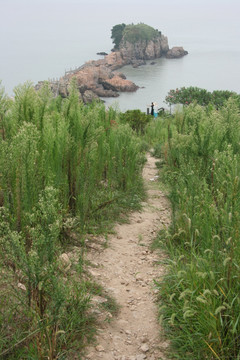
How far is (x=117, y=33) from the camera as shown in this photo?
86.9 meters

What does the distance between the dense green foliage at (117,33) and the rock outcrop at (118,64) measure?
3466mm

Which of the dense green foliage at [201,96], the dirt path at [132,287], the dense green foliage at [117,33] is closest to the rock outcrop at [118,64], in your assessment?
the dense green foliage at [117,33]

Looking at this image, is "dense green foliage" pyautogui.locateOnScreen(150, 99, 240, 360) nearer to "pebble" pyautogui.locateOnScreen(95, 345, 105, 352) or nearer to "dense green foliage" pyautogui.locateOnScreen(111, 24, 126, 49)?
"pebble" pyautogui.locateOnScreen(95, 345, 105, 352)

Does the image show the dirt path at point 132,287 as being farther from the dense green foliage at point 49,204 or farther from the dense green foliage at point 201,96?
the dense green foliage at point 201,96

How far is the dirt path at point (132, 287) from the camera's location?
2.36 metres

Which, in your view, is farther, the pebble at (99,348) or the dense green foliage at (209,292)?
the pebble at (99,348)

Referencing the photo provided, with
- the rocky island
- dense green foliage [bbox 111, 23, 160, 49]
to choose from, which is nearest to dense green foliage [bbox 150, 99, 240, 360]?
the rocky island

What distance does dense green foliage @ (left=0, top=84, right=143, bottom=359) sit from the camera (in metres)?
2.08

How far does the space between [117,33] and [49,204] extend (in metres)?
90.6

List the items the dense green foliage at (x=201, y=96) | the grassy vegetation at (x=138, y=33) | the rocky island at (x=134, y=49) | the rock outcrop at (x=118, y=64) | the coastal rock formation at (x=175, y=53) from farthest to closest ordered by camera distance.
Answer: the coastal rock formation at (x=175, y=53), the grassy vegetation at (x=138, y=33), the rocky island at (x=134, y=49), the rock outcrop at (x=118, y=64), the dense green foliage at (x=201, y=96)

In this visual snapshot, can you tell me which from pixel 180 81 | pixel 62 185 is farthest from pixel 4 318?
pixel 180 81

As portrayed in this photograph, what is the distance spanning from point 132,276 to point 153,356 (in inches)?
37.2

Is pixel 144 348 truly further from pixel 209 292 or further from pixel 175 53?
pixel 175 53

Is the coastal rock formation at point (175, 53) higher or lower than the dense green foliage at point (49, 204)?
higher
